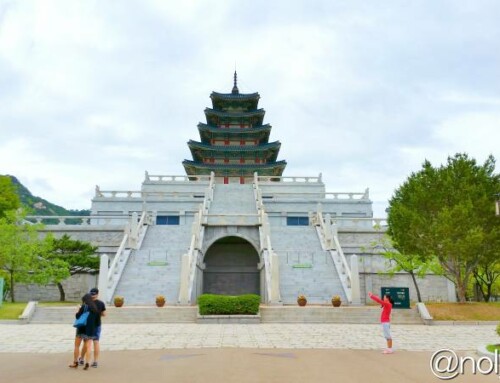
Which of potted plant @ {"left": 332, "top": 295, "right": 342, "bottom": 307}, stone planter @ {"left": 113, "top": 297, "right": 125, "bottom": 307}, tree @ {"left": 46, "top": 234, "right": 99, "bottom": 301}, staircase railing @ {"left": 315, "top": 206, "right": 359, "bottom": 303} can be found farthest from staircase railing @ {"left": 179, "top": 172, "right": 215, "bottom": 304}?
staircase railing @ {"left": 315, "top": 206, "right": 359, "bottom": 303}

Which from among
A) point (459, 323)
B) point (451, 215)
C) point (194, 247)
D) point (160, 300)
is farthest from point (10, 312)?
point (451, 215)

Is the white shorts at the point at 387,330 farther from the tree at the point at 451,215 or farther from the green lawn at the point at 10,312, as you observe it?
the green lawn at the point at 10,312

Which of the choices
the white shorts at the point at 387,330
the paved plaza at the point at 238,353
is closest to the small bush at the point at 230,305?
the paved plaza at the point at 238,353

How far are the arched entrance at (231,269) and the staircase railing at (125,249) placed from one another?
6.06 m

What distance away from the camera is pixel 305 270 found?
81.4ft

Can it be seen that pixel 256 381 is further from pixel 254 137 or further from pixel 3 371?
pixel 254 137

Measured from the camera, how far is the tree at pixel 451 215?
19.7 metres

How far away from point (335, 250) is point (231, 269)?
377 inches

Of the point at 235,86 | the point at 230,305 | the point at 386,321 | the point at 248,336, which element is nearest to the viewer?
the point at 386,321

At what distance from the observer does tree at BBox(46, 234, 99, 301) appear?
2511cm

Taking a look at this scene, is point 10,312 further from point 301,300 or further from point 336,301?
point 336,301

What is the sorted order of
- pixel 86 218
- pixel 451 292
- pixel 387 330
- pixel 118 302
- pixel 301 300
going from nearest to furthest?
pixel 387 330 < pixel 118 302 < pixel 301 300 < pixel 451 292 < pixel 86 218

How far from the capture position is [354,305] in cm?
2184

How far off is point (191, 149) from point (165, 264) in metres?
29.2
